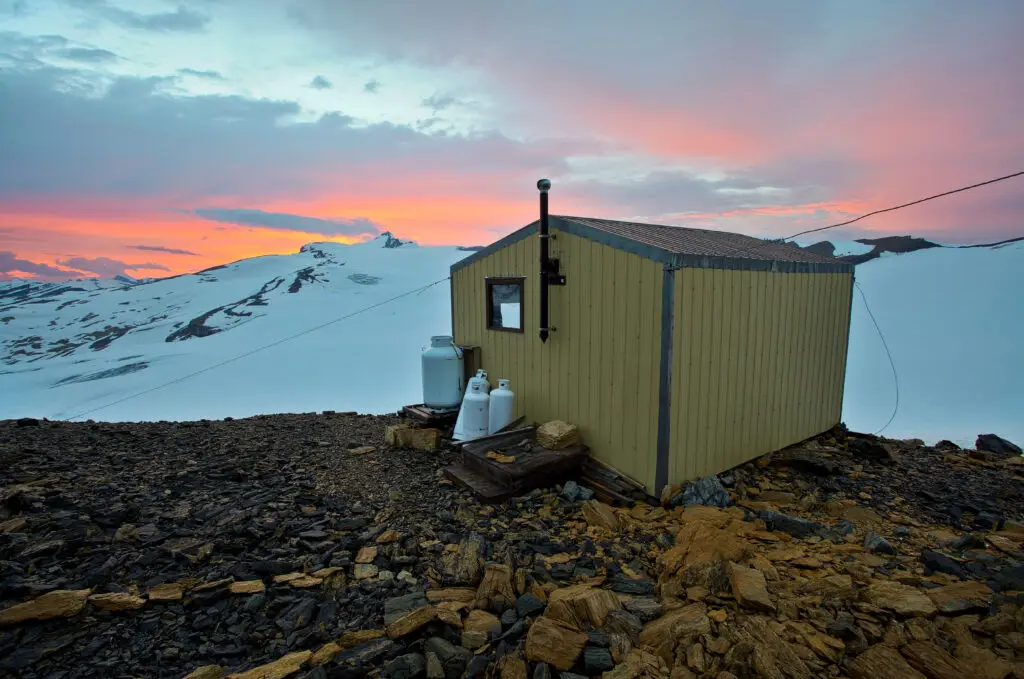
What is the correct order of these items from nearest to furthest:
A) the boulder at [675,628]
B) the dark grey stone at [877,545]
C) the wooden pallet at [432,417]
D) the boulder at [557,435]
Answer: the boulder at [675,628] → the dark grey stone at [877,545] → the boulder at [557,435] → the wooden pallet at [432,417]

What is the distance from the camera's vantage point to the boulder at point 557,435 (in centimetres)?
643

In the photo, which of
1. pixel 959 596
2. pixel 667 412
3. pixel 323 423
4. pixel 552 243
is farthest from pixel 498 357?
pixel 959 596

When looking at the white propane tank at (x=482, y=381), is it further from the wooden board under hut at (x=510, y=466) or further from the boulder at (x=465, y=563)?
the boulder at (x=465, y=563)

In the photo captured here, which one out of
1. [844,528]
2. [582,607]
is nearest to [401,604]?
[582,607]

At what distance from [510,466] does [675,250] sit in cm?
339

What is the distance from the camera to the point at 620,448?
619 centimetres

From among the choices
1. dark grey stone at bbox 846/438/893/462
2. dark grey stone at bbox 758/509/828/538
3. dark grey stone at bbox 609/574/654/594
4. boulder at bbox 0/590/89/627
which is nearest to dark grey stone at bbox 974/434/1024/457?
dark grey stone at bbox 846/438/893/462

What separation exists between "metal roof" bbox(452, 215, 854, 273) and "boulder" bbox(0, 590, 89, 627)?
5.96m

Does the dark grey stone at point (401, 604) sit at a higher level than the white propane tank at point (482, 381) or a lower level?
lower

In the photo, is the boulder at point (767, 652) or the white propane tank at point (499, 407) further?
the white propane tank at point (499, 407)

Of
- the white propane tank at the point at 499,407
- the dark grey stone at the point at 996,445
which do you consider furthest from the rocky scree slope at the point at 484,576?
the dark grey stone at the point at 996,445

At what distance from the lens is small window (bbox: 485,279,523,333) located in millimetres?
7613

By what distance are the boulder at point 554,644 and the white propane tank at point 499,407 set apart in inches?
173

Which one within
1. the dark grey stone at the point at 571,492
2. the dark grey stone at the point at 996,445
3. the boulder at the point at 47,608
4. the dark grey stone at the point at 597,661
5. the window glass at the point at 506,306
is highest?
the window glass at the point at 506,306
